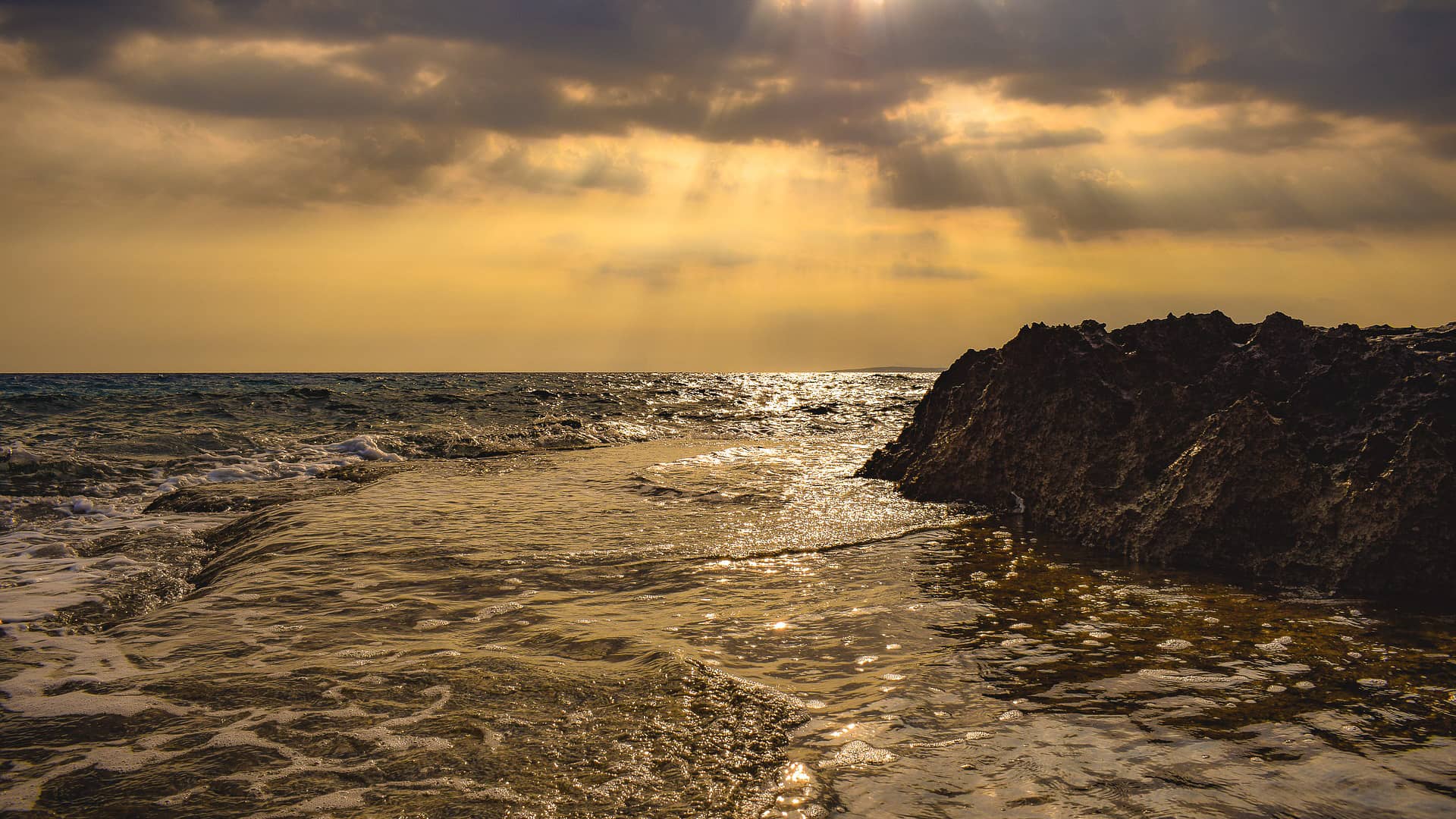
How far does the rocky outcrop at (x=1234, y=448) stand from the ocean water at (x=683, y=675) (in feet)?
1.63

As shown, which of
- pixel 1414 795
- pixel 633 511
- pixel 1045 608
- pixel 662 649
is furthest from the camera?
pixel 633 511

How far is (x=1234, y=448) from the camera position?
5.99 meters

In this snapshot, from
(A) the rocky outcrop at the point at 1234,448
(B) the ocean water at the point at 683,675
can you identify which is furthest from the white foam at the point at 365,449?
(A) the rocky outcrop at the point at 1234,448

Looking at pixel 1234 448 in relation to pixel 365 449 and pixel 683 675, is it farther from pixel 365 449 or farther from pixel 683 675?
pixel 365 449

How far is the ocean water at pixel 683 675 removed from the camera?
2.86 m

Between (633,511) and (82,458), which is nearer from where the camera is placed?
(633,511)

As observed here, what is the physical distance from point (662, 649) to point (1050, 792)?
6.84ft

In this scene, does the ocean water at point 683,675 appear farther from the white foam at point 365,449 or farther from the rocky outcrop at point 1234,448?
the white foam at point 365,449

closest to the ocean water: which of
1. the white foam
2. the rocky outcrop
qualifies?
the rocky outcrop

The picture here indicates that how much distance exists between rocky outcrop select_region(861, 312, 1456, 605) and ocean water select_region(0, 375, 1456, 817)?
497 mm

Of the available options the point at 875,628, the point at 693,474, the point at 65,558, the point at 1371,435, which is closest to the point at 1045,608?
the point at 875,628

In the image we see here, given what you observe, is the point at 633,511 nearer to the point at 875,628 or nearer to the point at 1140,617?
the point at 875,628

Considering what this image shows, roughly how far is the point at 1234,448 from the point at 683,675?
4.70 meters

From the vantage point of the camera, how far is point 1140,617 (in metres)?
4.69
